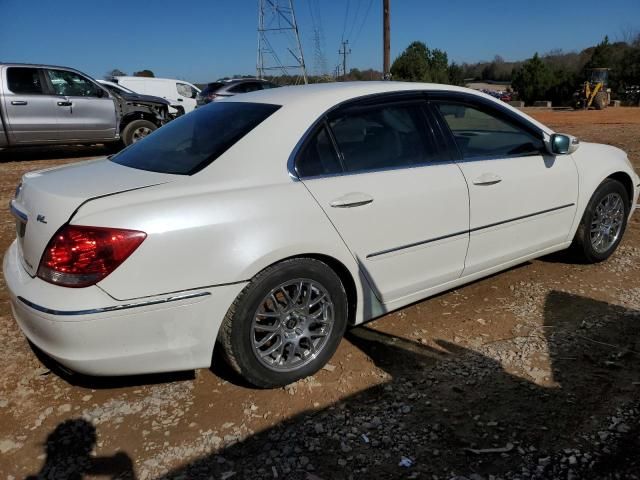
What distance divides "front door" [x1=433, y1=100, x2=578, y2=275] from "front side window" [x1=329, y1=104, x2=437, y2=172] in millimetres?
252

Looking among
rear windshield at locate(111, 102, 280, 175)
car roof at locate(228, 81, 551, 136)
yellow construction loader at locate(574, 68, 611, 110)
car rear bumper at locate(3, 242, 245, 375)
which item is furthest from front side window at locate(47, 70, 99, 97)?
yellow construction loader at locate(574, 68, 611, 110)

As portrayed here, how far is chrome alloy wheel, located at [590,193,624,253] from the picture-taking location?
4305mm

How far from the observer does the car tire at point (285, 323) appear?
2543 millimetres

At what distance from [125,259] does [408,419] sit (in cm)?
150

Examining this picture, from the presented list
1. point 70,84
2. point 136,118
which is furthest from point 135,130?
point 70,84

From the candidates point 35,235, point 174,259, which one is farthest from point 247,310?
point 35,235

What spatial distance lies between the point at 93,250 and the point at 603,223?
393 centimetres

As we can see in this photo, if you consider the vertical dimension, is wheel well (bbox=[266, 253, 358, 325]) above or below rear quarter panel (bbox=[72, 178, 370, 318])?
below

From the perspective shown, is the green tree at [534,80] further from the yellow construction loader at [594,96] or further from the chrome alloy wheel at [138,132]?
the chrome alloy wheel at [138,132]

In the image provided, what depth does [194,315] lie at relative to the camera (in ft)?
7.91

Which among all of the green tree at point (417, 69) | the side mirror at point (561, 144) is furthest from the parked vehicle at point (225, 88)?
the green tree at point (417, 69)

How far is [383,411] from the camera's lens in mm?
2604

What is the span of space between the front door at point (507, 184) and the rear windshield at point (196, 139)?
4.15 feet

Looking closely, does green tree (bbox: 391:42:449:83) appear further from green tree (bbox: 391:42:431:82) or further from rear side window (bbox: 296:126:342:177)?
rear side window (bbox: 296:126:342:177)
